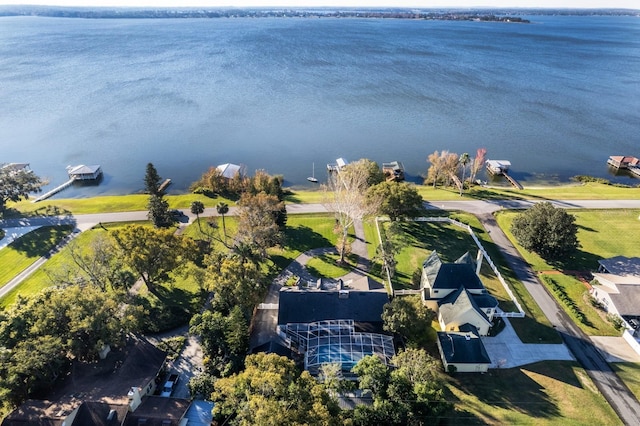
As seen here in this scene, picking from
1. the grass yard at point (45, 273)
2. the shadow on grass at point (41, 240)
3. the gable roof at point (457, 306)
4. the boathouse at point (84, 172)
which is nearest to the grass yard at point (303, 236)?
the gable roof at point (457, 306)

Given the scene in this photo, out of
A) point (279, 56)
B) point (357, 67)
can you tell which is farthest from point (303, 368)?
point (279, 56)

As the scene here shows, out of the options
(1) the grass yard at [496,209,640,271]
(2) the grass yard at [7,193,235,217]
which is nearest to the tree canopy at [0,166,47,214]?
(2) the grass yard at [7,193,235,217]

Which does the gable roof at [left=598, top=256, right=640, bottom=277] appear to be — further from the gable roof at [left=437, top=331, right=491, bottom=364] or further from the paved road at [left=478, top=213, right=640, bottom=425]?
the gable roof at [left=437, top=331, right=491, bottom=364]

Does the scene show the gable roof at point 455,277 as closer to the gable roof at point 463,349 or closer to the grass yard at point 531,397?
the gable roof at point 463,349

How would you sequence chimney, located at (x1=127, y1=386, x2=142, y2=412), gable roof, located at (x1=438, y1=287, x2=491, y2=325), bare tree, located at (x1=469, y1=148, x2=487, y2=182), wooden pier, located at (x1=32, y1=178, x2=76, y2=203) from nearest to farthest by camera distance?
chimney, located at (x1=127, y1=386, x2=142, y2=412), gable roof, located at (x1=438, y1=287, x2=491, y2=325), wooden pier, located at (x1=32, y1=178, x2=76, y2=203), bare tree, located at (x1=469, y1=148, x2=487, y2=182)

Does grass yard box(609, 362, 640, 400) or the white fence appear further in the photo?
the white fence

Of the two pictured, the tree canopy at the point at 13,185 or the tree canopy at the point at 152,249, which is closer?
the tree canopy at the point at 152,249
